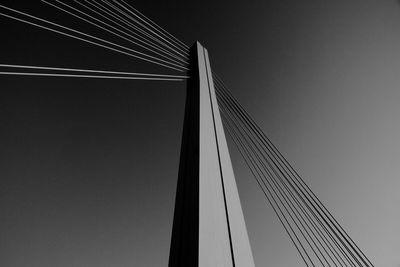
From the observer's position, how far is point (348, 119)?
3.56 meters

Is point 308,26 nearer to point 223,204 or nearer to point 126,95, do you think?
point 126,95

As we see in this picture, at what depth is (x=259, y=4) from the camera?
121 inches

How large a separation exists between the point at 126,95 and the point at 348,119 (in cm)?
299

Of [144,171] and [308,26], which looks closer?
[144,171]

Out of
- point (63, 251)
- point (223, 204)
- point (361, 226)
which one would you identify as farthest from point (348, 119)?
point (63, 251)

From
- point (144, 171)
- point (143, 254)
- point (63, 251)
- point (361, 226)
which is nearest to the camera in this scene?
point (63, 251)

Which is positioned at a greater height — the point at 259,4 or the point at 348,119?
the point at 259,4

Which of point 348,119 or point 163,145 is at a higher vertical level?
point 348,119

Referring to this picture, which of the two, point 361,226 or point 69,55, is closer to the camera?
point 69,55

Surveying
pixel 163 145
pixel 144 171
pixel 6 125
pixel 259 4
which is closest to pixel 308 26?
pixel 259 4

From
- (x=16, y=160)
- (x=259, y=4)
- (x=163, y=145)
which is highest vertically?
(x=259, y=4)

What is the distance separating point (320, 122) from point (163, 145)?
2.12m

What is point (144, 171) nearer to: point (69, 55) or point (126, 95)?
point (126, 95)

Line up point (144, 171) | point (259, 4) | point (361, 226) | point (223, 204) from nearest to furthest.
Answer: point (223, 204) → point (144, 171) → point (259, 4) → point (361, 226)
